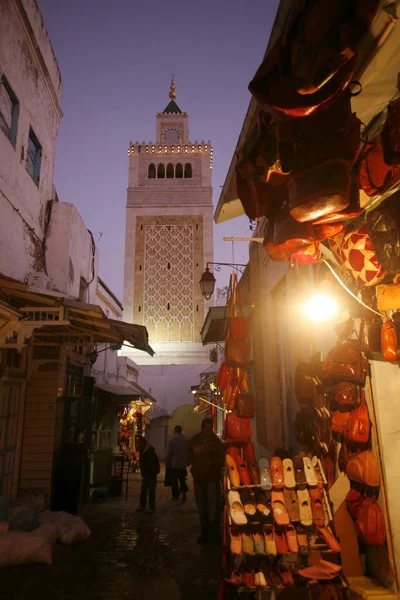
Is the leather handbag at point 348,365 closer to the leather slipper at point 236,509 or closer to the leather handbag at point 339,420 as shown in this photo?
the leather handbag at point 339,420

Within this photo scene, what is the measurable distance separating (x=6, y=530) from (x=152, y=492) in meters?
3.19

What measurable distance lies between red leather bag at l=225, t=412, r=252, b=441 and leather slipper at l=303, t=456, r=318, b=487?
6.19ft

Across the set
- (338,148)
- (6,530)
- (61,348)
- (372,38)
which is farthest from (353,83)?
(61,348)

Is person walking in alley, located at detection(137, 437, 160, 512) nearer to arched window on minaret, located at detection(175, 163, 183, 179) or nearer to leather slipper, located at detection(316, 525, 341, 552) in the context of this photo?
leather slipper, located at detection(316, 525, 341, 552)

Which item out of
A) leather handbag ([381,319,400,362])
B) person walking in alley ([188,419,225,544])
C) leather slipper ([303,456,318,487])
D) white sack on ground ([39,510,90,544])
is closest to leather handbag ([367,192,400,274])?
leather handbag ([381,319,400,362])

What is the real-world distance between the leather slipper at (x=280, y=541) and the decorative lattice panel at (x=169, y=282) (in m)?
22.1

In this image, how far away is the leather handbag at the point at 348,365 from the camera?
10.9 feet

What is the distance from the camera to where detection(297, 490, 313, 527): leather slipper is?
3.08 m

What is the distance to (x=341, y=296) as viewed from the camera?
3652 millimetres

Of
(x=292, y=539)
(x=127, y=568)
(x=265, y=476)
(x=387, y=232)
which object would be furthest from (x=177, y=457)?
(x=387, y=232)

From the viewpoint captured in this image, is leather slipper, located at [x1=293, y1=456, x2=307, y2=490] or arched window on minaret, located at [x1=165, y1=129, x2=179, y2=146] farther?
arched window on minaret, located at [x1=165, y1=129, x2=179, y2=146]

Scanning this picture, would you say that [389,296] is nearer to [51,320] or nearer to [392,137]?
[392,137]

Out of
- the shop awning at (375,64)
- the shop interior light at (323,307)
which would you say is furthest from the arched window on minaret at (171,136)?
the shop awning at (375,64)

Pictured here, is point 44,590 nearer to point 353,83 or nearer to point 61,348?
point 61,348
